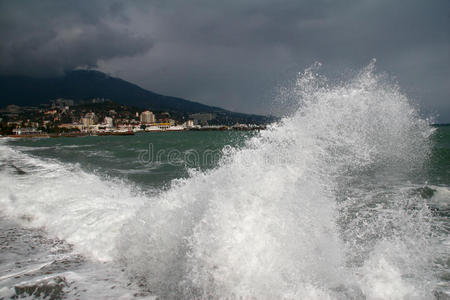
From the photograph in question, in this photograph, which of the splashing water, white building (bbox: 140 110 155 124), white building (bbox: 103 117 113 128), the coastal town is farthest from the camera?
white building (bbox: 140 110 155 124)

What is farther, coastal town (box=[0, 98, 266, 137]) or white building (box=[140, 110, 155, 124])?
white building (box=[140, 110, 155, 124])

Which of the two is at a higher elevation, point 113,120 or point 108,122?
point 113,120

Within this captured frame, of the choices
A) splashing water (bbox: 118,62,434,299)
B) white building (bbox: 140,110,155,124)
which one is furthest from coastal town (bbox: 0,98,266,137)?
splashing water (bbox: 118,62,434,299)

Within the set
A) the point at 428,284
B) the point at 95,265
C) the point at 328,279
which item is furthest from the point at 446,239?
the point at 95,265

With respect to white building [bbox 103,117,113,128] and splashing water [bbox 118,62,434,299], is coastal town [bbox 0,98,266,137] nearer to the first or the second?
white building [bbox 103,117,113,128]

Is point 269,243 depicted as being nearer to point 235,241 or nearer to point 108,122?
point 235,241

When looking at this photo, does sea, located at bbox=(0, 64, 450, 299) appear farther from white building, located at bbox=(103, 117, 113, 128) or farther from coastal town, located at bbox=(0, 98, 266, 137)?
white building, located at bbox=(103, 117, 113, 128)

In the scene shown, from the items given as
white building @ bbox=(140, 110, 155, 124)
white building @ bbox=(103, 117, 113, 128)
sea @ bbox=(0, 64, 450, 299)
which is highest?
white building @ bbox=(140, 110, 155, 124)

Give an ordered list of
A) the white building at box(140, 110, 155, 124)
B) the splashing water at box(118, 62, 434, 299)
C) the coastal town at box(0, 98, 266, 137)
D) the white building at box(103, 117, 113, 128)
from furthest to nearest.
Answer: the white building at box(140, 110, 155, 124)
the white building at box(103, 117, 113, 128)
the coastal town at box(0, 98, 266, 137)
the splashing water at box(118, 62, 434, 299)

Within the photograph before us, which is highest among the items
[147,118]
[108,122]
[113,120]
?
[147,118]

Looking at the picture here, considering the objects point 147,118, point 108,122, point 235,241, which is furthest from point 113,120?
point 235,241

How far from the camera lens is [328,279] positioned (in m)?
3.50

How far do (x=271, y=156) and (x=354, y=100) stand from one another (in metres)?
5.03

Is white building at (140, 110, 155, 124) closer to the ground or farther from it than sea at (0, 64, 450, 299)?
farther from it
